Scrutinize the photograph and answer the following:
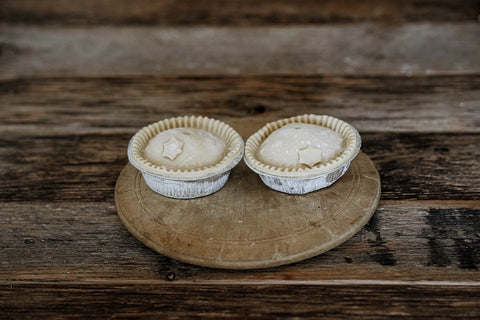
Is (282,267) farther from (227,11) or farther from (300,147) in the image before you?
(227,11)

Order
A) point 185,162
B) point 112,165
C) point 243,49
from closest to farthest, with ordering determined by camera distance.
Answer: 1. point 185,162
2. point 112,165
3. point 243,49

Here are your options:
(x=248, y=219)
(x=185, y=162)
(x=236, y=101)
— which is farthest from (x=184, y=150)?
(x=236, y=101)

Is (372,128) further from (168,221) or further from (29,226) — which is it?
(29,226)

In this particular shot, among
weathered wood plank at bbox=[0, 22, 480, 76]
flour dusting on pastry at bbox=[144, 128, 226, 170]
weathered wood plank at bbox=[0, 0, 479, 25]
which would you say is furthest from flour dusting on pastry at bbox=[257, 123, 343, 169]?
weathered wood plank at bbox=[0, 0, 479, 25]

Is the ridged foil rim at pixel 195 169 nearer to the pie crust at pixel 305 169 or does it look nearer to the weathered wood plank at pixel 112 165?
the pie crust at pixel 305 169

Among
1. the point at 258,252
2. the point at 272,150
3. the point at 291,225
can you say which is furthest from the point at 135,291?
the point at 272,150

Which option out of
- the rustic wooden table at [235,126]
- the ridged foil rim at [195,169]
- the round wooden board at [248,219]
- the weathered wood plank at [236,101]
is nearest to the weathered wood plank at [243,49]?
the rustic wooden table at [235,126]
